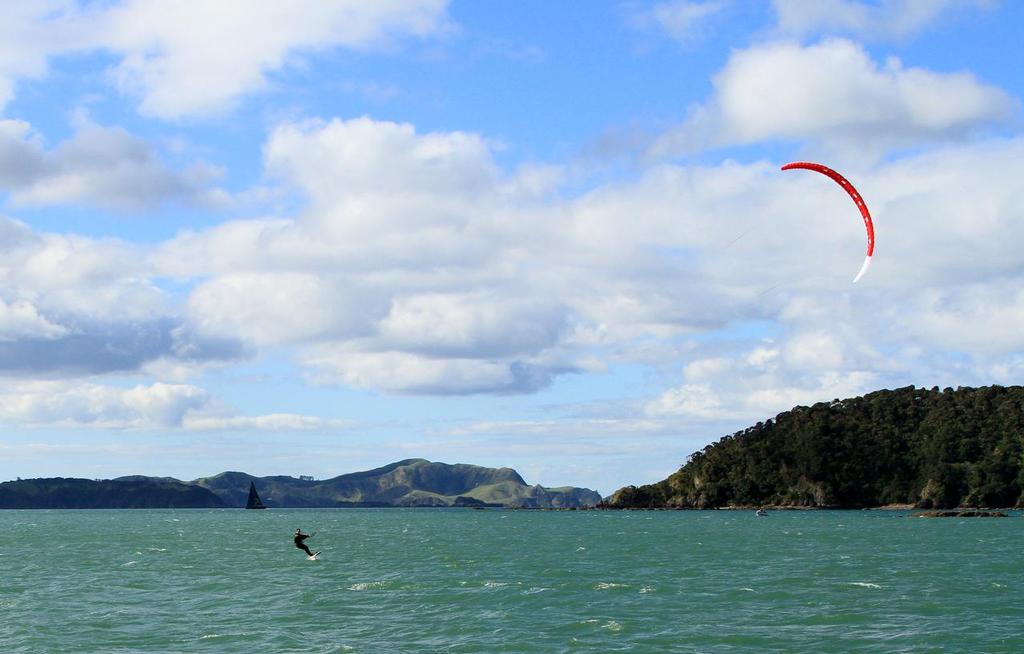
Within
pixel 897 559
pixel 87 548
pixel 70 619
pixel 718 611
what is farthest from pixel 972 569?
pixel 87 548

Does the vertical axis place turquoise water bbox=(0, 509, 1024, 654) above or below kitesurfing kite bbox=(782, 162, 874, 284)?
below

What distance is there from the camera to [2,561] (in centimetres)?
10700

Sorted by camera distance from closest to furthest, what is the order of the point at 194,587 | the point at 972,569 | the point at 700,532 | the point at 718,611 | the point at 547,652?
the point at 547,652 < the point at 718,611 < the point at 194,587 < the point at 972,569 < the point at 700,532

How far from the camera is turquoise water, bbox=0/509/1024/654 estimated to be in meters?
50.0

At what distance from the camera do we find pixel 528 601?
63969mm

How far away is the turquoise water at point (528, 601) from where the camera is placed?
50.0 metres

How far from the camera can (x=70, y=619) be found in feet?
193

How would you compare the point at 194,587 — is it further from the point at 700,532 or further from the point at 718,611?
the point at 700,532

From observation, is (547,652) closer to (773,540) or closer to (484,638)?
(484,638)

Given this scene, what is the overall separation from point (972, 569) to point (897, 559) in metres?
11.6

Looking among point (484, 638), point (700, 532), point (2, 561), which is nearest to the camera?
point (484, 638)

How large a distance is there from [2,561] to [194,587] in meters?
42.7

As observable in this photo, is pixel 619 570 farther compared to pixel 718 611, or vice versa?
pixel 619 570

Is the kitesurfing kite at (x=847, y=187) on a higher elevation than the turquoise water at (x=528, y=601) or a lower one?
higher
